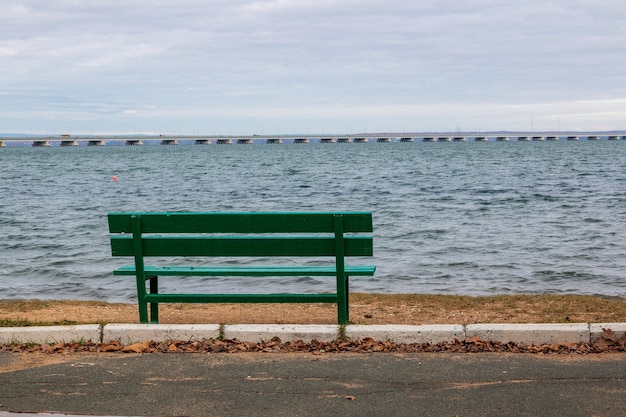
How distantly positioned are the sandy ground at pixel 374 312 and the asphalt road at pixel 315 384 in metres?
1.99

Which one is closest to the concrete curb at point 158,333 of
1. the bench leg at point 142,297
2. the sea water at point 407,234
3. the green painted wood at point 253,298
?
the green painted wood at point 253,298

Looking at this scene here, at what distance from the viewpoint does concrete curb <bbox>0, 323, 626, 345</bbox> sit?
675 cm

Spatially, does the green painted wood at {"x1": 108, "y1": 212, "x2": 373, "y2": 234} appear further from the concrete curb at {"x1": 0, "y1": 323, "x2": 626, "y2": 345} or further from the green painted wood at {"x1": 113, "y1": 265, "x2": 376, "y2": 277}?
the concrete curb at {"x1": 0, "y1": 323, "x2": 626, "y2": 345}

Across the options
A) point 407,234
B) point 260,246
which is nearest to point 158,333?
point 260,246

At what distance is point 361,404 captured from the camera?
17.2ft

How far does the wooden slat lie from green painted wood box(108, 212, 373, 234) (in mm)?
82

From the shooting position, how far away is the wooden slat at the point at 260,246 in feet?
23.9

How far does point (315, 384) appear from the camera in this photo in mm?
5699

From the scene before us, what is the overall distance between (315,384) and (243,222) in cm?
201

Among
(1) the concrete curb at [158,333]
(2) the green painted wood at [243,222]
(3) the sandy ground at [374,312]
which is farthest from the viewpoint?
(3) the sandy ground at [374,312]

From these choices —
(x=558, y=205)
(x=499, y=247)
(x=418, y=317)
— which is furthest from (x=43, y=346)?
(x=558, y=205)

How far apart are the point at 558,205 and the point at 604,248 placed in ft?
39.7

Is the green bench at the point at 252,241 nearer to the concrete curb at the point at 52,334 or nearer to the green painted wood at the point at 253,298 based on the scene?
the green painted wood at the point at 253,298

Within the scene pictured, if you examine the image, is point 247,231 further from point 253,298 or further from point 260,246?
point 253,298
